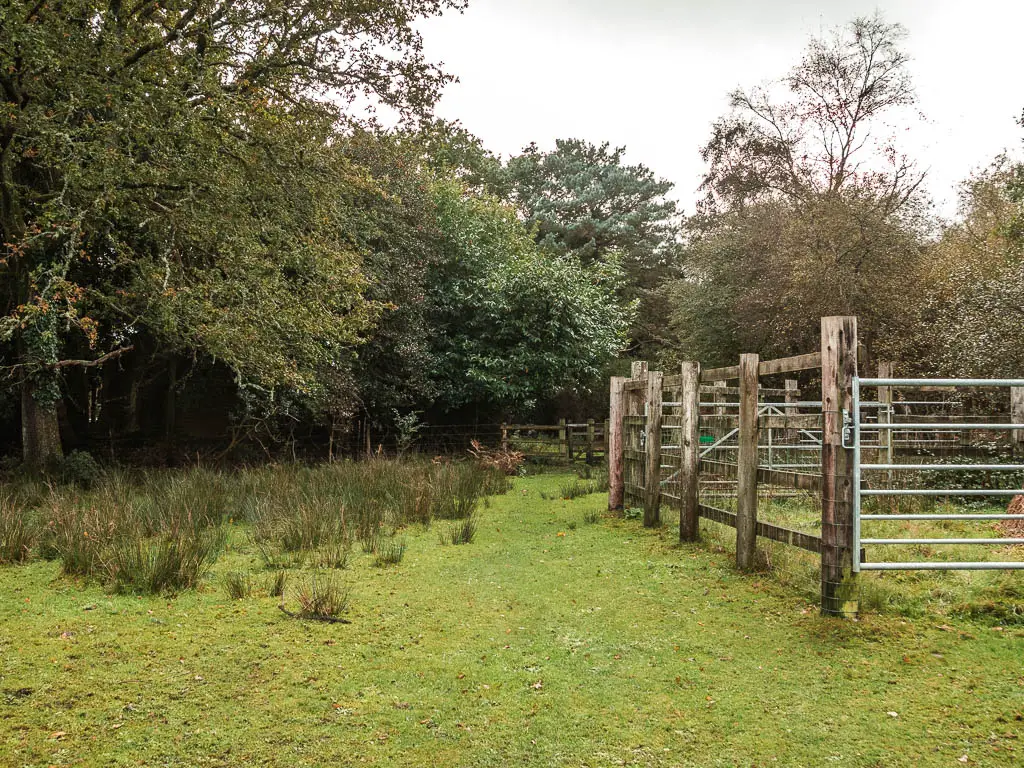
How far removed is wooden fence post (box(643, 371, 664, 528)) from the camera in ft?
24.8

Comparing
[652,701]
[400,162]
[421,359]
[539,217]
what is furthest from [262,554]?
[539,217]

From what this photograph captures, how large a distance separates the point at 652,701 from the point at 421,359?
1338 cm

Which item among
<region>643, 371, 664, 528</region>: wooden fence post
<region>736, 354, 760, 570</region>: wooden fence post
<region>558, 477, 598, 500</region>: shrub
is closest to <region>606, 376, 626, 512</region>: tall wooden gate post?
<region>643, 371, 664, 528</region>: wooden fence post

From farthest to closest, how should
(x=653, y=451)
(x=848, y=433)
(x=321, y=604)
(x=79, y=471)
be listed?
1. (x=79, y=471)
2. (x=653, y=451)
3. (x=321, y=604)
4. (x=848, y=433)

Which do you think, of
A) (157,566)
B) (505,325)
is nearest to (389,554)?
(157,566)

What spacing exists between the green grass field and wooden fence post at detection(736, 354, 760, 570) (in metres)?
0.26

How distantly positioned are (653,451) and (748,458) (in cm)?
222

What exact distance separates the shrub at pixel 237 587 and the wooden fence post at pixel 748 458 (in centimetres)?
364

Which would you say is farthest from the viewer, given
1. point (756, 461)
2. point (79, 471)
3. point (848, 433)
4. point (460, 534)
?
point (79, 471)

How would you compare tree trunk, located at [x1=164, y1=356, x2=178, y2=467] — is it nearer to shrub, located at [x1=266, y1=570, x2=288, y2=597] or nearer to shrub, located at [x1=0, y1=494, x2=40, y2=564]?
shrub, located at [x1=0, y1=494, x2=40, y2=564]

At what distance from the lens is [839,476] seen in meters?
4.28

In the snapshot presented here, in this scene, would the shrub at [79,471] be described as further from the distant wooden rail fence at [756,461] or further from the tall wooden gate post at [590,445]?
the tall wooden gate post at [590,445]

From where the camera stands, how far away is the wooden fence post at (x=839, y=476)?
4277 millimetres

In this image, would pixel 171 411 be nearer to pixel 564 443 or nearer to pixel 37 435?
pixel 37 435
